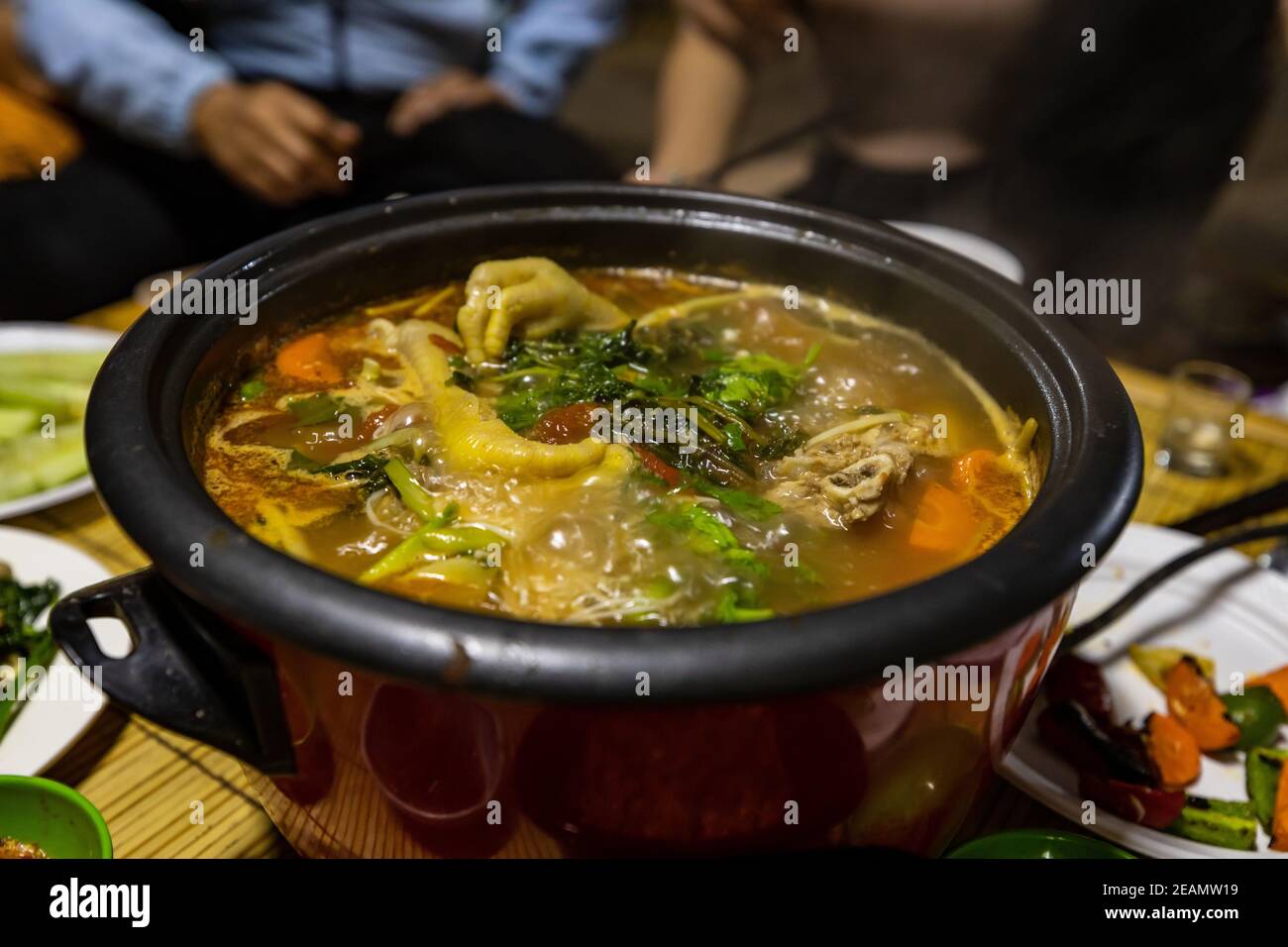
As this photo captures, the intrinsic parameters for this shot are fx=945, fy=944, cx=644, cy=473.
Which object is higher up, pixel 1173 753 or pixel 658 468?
pixel 658 468

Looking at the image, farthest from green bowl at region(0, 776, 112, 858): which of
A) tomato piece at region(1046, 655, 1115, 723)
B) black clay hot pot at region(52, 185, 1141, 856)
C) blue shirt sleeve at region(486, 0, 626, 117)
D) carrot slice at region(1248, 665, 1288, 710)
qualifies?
blue shirt sleeve at region(486, 0, 626, 117)

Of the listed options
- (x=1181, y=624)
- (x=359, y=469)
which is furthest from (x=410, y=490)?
(x=1181, y=624)

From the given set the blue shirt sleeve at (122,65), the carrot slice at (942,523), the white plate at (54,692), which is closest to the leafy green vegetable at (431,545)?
the white plate at (54,692)

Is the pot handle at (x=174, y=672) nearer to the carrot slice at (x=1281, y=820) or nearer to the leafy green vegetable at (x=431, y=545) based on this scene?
the leafy green vegetable at (x=431, y=545)

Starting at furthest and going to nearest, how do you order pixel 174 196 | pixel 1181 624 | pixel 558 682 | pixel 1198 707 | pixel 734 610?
pixel 174 196 → pixel 1181 624 → pixel 1198 707 → pixel 734 610 → pixel 558 682

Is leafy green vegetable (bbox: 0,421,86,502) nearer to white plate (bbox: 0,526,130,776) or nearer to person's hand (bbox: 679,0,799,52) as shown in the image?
white plate (bbox: 0,526,130,776)

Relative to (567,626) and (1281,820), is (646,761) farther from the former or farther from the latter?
(1281,820)
